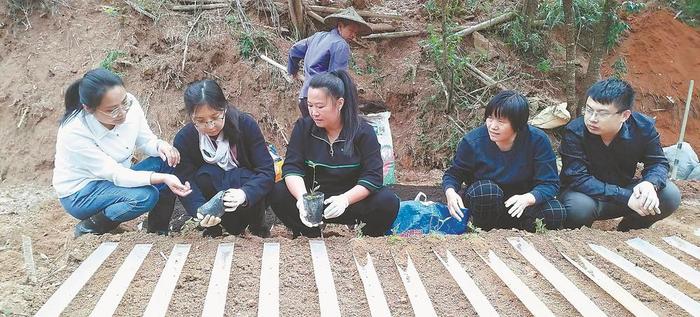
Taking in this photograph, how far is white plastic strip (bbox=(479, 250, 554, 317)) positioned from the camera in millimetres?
2186

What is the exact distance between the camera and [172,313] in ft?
7.13

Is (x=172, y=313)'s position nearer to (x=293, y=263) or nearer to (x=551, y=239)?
(x=293, y=263)

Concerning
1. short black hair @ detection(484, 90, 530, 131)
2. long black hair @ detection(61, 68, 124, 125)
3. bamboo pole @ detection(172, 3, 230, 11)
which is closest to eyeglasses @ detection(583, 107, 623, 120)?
short black hair @ detection(484, 90, 530, 131)

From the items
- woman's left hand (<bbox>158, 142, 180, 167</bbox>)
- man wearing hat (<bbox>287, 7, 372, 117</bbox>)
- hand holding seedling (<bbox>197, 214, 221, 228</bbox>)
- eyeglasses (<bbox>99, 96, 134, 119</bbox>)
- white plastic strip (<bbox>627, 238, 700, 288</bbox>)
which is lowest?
white plastic strip (<bbox>627, 238, 700, 288</bbox>)

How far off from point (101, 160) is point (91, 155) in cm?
5

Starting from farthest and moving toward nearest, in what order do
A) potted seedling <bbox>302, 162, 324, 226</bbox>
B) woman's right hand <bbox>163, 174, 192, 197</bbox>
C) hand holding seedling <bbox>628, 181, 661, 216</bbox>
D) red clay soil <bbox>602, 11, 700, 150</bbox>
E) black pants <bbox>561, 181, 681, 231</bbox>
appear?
red clay soil <bbox>602, 11, 700, 150</bbox>
black pants <bbox>561, 181, 681, 231</bbox>
hand holding seedling <bbox>628, 181, 661, 216</bbox>
woman's right hand <bbox>163, 174, 192, 197</bbox>
potted seedling <bbox>302, 162, 324, 226</bbox>

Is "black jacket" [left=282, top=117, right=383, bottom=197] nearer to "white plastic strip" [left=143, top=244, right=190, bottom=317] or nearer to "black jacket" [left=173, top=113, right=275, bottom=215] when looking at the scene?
"black jacket" [left=173, top=113, right=275, bottom=215]

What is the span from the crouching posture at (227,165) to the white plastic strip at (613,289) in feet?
5.12

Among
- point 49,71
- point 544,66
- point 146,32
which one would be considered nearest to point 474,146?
point 544,66

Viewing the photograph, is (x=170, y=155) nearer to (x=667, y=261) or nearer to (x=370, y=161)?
(x=370, y=161)

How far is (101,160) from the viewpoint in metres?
2.87

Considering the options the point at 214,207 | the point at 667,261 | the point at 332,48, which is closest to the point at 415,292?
the point at 214,207

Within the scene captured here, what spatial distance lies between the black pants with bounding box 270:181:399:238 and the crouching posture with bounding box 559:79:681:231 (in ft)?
3.26

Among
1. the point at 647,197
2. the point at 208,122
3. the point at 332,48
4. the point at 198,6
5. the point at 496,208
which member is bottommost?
the point at 496,208
